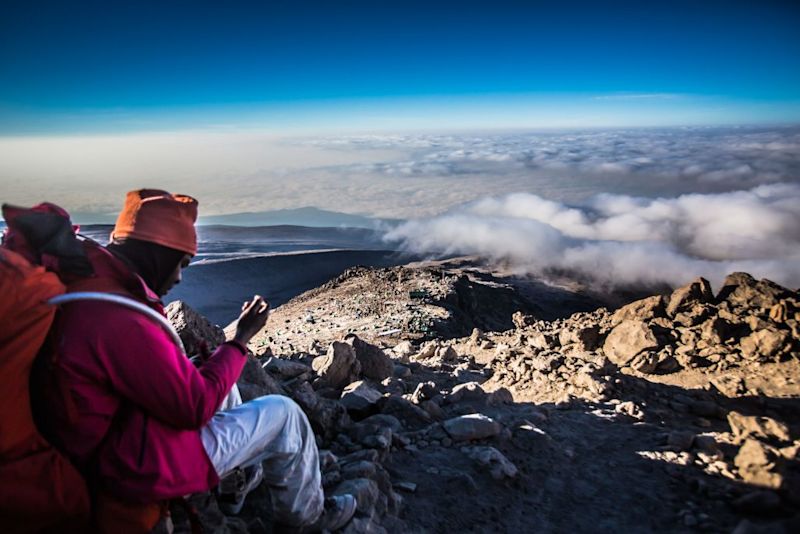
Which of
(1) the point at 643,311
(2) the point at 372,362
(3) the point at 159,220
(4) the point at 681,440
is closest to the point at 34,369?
(3) the point at 159,220

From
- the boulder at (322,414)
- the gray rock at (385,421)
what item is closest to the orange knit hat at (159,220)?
the boulder at (322,414)

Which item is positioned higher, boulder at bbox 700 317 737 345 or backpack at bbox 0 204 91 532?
backpack at bbox 0 204 91 532

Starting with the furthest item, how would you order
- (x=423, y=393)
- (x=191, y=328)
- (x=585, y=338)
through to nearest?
(x=585, y=338) → (x=423, y=393) → (x=191, y=328)

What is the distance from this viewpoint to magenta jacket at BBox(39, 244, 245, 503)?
73.7 inches

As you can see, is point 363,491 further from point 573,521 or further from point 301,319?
point 301,319

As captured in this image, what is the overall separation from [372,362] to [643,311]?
4.63 meters

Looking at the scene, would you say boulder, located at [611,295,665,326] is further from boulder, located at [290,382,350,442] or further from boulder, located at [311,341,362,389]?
boulder, located at [290,382,350,442]

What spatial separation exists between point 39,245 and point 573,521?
3.59 meters

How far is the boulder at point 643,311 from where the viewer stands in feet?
27.6

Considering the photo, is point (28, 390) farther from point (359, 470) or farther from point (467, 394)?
point (467, 394)

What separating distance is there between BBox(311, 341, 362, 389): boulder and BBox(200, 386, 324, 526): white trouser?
3.28 metres

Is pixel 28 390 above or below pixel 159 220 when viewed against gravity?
below

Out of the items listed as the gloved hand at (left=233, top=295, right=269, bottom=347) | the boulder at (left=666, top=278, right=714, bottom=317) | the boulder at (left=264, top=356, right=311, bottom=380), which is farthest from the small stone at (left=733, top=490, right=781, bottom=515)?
the boulder at (left=666, top=278, right=714, bottom=317)

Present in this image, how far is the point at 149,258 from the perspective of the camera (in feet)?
7.53
